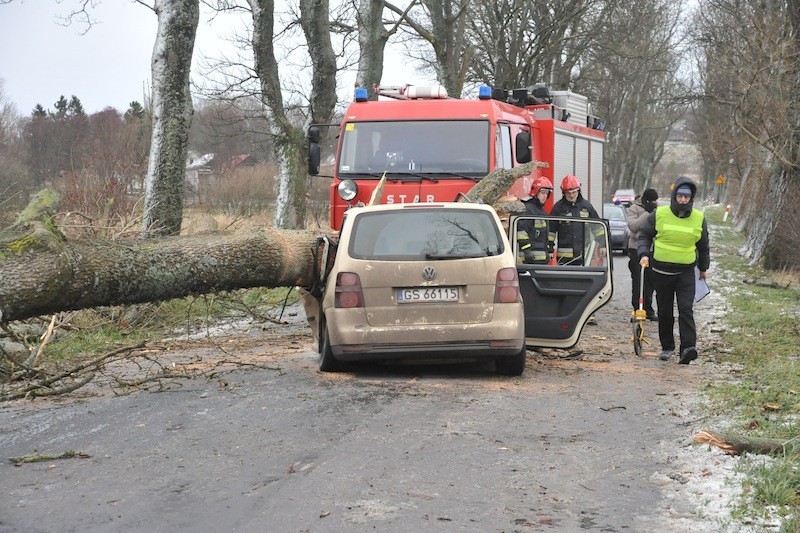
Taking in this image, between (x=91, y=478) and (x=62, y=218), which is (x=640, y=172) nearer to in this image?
(x=62, y=218)

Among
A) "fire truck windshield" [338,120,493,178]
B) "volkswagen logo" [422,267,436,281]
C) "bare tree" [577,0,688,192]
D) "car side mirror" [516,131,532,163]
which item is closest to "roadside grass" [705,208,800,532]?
"volkswagen logo" [422,267,436,281]

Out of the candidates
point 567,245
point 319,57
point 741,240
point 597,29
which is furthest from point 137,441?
point 741,240

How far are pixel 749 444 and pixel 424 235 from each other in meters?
3.66

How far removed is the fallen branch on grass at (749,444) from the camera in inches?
236

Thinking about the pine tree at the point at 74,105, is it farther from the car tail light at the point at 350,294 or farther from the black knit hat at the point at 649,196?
the car tail light at the point at 350,294

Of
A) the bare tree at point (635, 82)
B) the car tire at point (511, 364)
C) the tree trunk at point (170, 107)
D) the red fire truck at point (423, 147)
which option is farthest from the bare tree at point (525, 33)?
the car tire at point (511, 364)

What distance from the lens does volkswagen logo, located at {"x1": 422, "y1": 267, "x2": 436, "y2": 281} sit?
8758mm

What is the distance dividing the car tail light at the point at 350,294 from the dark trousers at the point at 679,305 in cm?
339

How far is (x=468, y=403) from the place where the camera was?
7.77m

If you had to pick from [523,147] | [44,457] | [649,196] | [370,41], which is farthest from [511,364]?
[370,41]

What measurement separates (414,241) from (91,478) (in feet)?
13.2

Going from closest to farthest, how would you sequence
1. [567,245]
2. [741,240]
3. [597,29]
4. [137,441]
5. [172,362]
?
[137,441], [172,362], [567,245], [597,29], [741,240]

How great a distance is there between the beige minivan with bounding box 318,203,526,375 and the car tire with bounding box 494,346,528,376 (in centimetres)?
10

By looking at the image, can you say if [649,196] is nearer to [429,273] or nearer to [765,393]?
[429,273]
